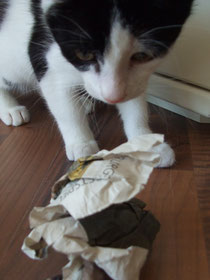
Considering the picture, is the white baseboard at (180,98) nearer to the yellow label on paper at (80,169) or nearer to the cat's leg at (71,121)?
the cat's leg at (71,121)

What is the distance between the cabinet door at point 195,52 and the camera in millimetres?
948

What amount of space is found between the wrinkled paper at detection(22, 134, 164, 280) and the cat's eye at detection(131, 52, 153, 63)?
0.21 metres

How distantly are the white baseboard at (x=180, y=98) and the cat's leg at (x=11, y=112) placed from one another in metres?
0.51

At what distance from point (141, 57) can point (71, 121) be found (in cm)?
34

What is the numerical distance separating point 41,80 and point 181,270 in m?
0.64

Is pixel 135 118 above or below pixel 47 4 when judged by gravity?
below

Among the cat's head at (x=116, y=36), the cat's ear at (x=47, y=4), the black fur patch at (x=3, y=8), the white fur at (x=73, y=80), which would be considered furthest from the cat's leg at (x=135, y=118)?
the black fur patch at (x=3, y=8)

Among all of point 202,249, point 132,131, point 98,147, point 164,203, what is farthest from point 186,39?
point 202,249

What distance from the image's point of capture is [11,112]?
117 cm

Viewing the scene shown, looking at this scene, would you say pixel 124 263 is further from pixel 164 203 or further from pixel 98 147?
pixel 98 147

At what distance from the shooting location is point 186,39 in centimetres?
102

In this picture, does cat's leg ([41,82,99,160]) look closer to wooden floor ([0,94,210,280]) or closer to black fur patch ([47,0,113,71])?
wooden floor ([0,94,210,280])

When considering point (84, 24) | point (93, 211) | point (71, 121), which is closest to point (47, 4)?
point (84, 24)

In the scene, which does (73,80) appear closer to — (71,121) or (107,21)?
(71,121)
